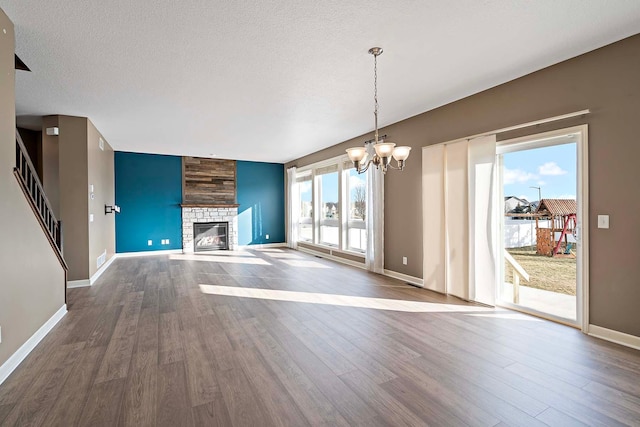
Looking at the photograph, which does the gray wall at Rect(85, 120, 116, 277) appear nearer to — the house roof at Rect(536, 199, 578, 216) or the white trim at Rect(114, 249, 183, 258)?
the white trim at Rect(114, 249, 183, 258)

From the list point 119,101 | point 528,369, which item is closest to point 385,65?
point 528,369

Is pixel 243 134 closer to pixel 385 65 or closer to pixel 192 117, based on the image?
pixel 192 117

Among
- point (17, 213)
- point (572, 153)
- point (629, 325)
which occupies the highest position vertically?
point (572, 153)

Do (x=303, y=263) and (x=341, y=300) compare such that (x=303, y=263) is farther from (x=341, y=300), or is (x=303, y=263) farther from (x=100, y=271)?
(x=100, y=271)

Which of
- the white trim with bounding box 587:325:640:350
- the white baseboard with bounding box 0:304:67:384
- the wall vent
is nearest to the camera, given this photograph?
the white baseboard with bounding box 0:304:67:384

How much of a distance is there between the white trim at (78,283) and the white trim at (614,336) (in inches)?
258

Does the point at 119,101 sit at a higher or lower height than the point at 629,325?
higher

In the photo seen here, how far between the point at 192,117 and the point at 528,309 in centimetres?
534

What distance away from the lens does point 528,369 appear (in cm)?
238

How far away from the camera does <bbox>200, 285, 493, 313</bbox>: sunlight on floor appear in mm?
3830

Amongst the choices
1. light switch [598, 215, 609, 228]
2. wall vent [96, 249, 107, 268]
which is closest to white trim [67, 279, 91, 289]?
wall vent [96, 249, 107, 268]

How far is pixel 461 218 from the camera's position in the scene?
423cm

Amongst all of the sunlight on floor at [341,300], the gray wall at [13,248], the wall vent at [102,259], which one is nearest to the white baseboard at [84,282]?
the wall vent at [102,259]

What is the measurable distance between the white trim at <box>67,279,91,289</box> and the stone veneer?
12.0 feet
